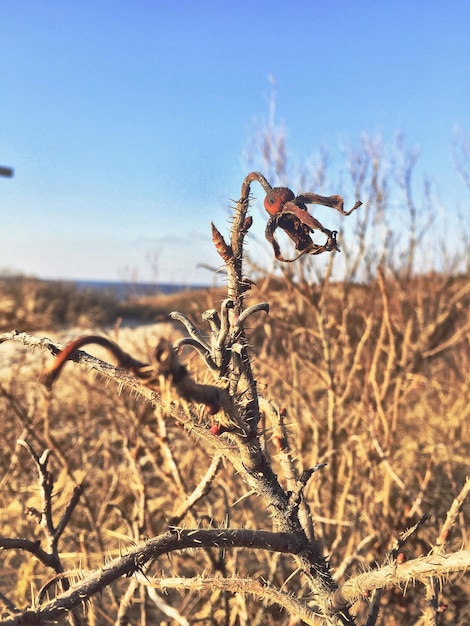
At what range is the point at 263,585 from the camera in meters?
0.79

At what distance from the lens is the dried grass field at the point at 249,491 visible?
113 cm

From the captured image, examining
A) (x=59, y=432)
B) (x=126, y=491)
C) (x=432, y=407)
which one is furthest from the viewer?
(x=432, y=407)

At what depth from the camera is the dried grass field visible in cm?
113

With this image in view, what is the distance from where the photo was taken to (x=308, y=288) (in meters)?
2.27

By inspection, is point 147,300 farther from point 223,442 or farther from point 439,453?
point 223,442

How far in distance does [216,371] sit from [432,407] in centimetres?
451

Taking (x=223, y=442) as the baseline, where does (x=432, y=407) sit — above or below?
below

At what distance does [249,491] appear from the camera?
3.30 ft

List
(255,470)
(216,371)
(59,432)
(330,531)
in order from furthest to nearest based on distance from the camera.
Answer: (59,432) < (330,531) < (255,470) < (216,371)

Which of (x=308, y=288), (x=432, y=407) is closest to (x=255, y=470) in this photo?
(x=308, y=288)

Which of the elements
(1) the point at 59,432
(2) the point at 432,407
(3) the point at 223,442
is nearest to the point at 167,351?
(3) the point at 223,442


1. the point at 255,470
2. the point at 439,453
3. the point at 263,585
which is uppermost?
the point at 255,470

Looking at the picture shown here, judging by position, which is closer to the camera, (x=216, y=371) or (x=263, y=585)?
(x=216, y=371)

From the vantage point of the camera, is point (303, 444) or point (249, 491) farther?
point (303, 444)
